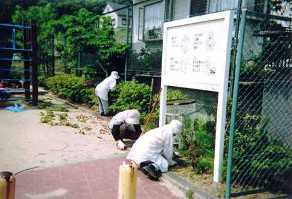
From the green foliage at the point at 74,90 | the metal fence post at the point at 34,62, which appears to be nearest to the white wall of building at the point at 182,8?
the green foliage at the point at 74,90

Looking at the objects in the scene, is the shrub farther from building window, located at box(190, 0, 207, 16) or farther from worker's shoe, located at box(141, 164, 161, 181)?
building window, located at box(190, 0, 207, 16)

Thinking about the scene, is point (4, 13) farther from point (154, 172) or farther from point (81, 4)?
point (81, 4)

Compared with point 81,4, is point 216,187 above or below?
below

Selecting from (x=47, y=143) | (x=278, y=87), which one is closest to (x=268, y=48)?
(x=278, y=87)

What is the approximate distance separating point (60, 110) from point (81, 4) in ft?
142

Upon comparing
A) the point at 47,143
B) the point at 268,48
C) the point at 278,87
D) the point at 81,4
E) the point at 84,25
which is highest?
the point at 81,4

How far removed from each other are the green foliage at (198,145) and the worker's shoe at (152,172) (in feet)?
2.11

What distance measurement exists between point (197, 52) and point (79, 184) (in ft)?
9.03

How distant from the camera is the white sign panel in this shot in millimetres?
5207

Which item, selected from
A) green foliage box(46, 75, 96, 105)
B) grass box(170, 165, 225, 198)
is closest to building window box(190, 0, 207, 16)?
green foliage box(46, 75, 96, 105)

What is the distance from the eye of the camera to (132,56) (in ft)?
43.1

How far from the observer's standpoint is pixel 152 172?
5863 mm

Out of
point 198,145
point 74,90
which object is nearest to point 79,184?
point 198,145

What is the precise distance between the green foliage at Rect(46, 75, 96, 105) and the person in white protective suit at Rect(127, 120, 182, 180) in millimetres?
6967
